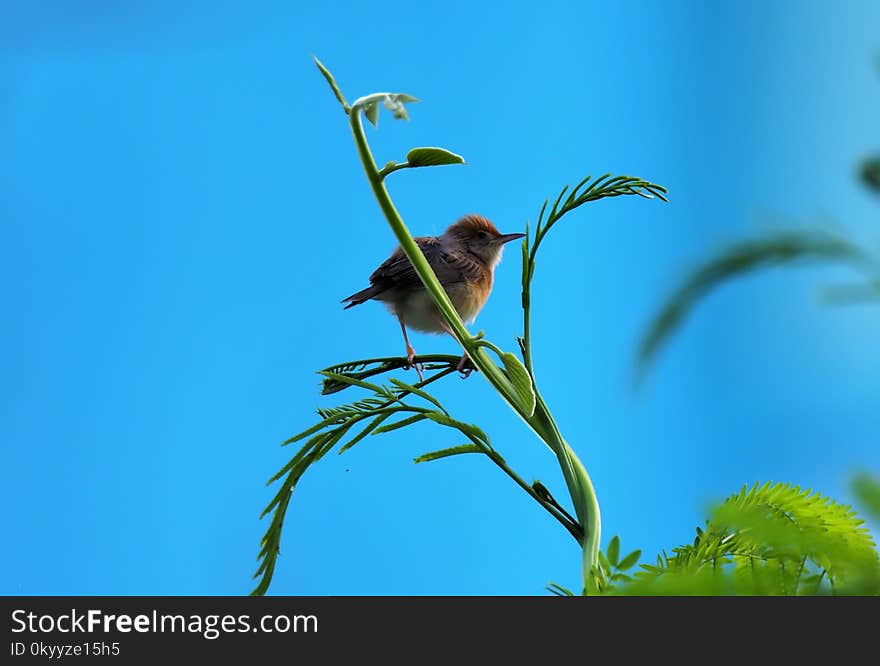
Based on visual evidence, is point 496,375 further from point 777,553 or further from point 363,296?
point 363,296

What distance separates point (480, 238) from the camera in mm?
2826

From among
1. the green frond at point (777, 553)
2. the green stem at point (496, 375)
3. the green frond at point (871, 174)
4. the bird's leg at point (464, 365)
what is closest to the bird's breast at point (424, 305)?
the bird's leg at point (464, 365)

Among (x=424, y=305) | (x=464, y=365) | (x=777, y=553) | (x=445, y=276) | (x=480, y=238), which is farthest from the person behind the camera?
(x=480, y=238)

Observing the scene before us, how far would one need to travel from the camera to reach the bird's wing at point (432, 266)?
7.58 feet

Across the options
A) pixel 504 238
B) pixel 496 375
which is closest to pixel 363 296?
pixel 504 238

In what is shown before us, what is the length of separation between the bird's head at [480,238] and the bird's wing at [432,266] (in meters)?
0.09

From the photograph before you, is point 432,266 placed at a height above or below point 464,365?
above

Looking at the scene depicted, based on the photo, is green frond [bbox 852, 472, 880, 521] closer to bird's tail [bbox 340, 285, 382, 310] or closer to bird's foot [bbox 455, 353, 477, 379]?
bird's foot [bbox 455, 353, 477, 379]

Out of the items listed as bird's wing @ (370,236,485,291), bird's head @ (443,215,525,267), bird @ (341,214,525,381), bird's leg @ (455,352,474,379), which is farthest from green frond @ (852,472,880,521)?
bird's head @ (443,215,525,267)

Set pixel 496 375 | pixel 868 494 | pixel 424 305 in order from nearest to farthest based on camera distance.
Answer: pixel 868 494 → pixel 496 375 → pixel 424 305

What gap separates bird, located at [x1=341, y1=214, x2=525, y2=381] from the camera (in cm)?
230

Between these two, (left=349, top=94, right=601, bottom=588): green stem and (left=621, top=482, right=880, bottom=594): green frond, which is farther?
(left=349, top=94, right=601, bottom=588): green stem

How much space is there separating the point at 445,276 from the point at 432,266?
2.2 inches
